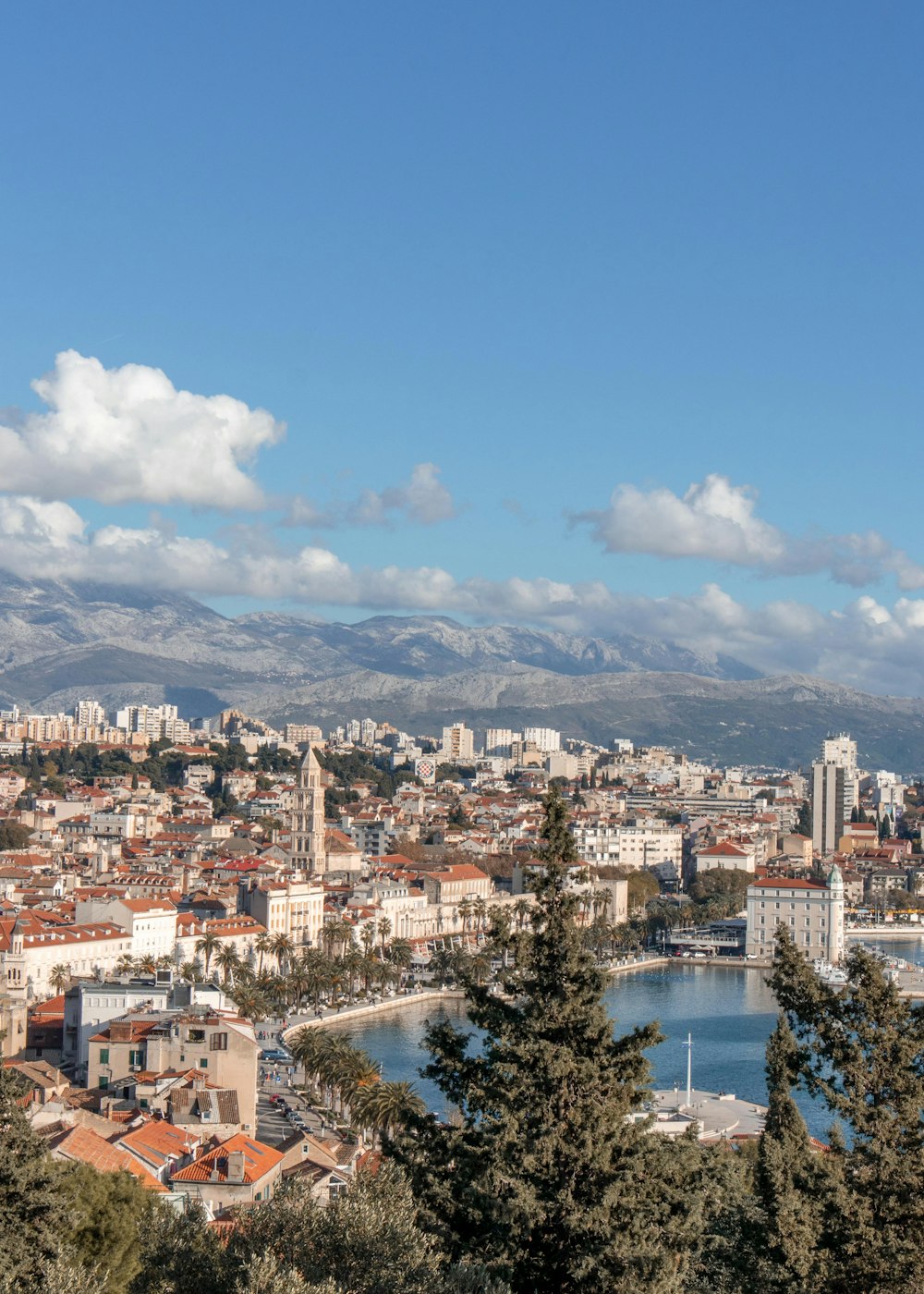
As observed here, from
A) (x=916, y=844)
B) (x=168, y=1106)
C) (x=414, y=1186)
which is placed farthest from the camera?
(x=916, y=844)

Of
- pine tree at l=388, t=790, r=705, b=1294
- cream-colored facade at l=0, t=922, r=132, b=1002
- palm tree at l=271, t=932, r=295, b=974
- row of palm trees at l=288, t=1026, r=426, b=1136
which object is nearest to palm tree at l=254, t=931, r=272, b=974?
palm tree at l=271, t=932, r=295, b=974

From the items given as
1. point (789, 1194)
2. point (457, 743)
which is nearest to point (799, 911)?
point (789, 1194)

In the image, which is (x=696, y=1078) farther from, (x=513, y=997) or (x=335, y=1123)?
(x=513, y=997)

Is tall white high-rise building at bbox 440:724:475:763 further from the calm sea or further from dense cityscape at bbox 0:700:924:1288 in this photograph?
the calm sea

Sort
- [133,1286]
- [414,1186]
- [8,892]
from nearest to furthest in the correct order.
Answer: [414,1186] → [133,1286] → [8,892]

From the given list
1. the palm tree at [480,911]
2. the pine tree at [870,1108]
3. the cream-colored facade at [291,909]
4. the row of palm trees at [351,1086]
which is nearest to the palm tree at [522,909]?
the pine tree at [870,1108]

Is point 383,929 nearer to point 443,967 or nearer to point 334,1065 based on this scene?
point 443,967

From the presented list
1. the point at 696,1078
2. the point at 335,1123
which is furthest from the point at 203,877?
the point at 335,1123

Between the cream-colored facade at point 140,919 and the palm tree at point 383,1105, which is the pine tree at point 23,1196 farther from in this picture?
the cream-colored facade at point 140,919
